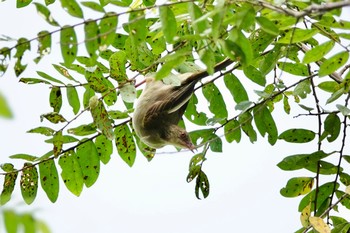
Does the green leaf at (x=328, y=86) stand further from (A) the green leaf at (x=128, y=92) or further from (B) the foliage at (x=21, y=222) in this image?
(B) the foliage at (x=21, y=222)

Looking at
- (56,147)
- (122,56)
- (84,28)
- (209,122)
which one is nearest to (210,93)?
(209,122)

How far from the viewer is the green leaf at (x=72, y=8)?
49.5 inches

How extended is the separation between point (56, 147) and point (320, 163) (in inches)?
27.2

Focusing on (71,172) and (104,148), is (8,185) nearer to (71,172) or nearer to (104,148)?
(71,172)

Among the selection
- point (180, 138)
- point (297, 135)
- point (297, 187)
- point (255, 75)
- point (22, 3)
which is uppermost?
point (22, 3)

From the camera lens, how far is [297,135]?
5.91 ft

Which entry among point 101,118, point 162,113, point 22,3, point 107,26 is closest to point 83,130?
point 101,118

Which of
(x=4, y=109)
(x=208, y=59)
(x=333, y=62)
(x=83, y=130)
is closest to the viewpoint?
(x=4, y=109)

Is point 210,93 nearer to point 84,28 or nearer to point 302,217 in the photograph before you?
point 302,217

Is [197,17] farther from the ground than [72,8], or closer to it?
closer to it

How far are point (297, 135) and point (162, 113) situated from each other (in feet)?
1.50

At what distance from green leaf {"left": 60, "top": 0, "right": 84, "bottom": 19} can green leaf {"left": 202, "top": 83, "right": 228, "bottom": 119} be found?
28.1 inches

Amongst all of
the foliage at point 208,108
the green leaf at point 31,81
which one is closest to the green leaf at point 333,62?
the foliage at point 208,108

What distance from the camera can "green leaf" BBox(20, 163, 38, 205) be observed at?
1.77 metres
